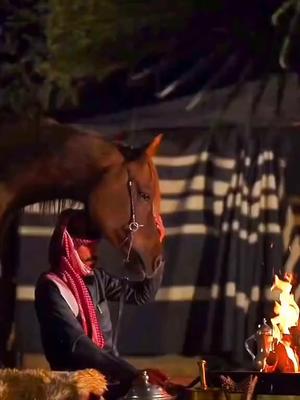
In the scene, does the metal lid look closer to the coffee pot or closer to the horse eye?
the coffee pot

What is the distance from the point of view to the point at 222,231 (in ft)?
10.3

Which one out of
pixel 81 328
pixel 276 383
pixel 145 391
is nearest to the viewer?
pixel 276 383

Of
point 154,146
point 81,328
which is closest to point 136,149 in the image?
point 154,146

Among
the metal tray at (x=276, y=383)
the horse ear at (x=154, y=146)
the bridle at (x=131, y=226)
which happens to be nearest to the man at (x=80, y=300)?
the bridle at (x=131, y=226)

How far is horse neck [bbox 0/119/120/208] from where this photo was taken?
3262mm

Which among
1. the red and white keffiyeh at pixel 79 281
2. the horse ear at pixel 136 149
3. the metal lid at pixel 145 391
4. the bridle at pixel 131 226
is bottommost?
the metal lid at pixel 145 391

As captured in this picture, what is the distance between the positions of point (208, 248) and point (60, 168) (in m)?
0.61

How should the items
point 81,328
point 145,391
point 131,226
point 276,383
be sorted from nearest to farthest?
point 276,383
point 145,391
point 81,328
point 131,226

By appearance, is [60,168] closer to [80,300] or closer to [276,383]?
[80,300]

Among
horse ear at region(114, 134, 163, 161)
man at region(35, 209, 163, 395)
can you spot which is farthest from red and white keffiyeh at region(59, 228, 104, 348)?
horse ear at region(114, 134, 163, 161)

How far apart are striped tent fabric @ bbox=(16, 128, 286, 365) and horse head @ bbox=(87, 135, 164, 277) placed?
1.5 inches

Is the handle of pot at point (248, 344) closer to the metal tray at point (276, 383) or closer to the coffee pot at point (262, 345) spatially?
the coffee pot at point (262, 345)

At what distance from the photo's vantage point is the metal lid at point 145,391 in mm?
2855

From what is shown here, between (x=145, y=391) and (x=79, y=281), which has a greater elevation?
(x=79, y=281)
